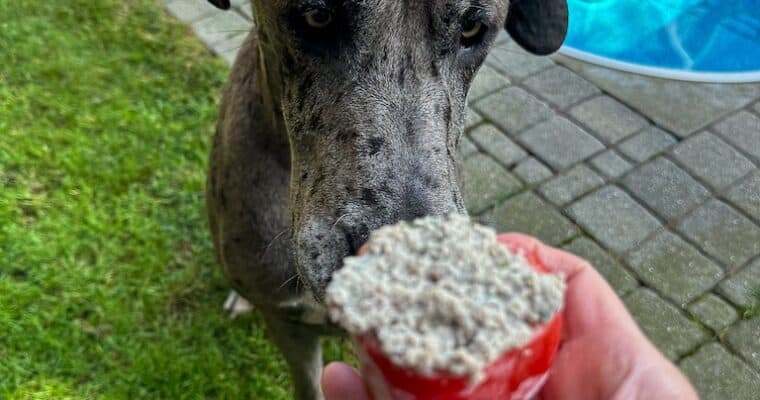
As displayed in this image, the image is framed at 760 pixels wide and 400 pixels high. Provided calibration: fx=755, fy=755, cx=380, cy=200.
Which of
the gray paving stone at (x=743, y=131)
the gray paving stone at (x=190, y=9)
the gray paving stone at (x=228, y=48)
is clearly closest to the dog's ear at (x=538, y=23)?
the gray paving stone at (x=743, y=131)

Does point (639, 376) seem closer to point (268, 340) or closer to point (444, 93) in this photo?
point (444, 93)

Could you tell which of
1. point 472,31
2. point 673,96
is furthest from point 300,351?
point 673,96

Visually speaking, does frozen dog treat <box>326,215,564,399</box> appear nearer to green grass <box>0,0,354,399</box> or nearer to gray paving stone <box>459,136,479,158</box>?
green grass <box>0,0,354,399</box>

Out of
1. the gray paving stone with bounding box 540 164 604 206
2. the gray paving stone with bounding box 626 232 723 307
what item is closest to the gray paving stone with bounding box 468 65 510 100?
the gray paving stone with bounding box 540 164 604 206

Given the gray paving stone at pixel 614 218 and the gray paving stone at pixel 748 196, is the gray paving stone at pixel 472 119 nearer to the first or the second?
the gray paving stone at pixel 614 218

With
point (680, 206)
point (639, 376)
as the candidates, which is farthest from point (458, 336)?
point (680, 206)

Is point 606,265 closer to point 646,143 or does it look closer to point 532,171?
point 532,171
